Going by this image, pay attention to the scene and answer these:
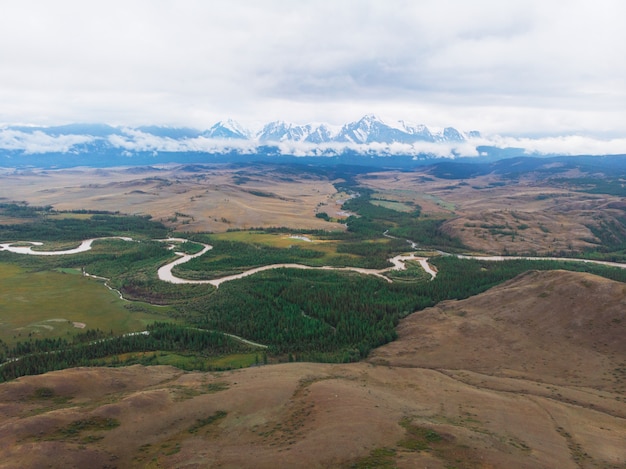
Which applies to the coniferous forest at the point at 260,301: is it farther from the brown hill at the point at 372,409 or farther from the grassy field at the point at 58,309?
the brown hill at the point at 372,409

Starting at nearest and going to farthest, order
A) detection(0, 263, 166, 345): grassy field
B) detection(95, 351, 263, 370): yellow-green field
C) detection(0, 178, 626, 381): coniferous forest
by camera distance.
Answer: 1. detection(95, 351, 263, 370): yellow-green field
2. detection(0, 178, 626, 381): coniferous forest
3. detection(0, 263, 166, 345): grassy field

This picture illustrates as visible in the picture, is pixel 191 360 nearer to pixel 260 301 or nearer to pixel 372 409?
pixel 260 301

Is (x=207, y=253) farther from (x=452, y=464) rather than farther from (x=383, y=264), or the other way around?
(x=452, y=464)

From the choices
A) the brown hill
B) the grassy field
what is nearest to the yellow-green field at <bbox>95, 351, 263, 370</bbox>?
the brown hill

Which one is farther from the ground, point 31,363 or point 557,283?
point 557,283

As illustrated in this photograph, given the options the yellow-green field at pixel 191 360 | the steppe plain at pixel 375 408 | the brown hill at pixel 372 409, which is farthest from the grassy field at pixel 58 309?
the brown hill at pixel 372 409

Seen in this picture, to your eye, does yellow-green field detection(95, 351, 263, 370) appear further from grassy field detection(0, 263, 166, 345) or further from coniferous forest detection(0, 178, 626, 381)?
grassy field detection(0, 263, 166, 345)

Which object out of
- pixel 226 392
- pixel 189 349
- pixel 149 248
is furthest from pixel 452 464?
pixel 149 248
